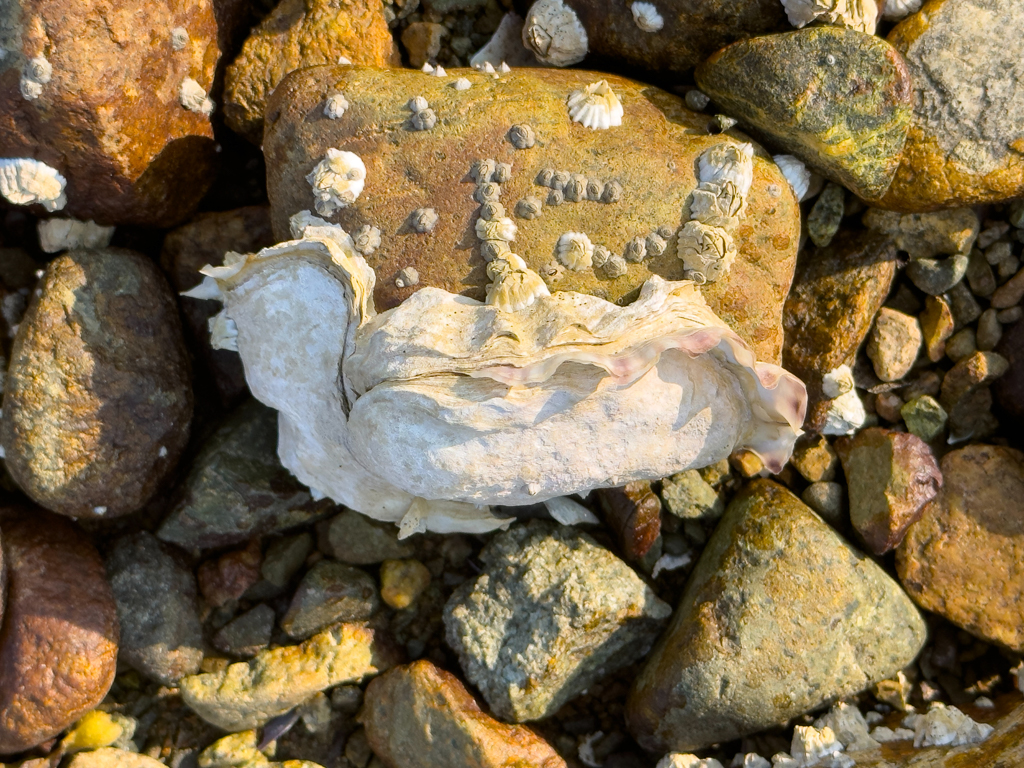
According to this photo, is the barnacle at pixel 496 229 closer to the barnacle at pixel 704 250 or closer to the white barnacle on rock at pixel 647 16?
the barnacle at pixel 704 250

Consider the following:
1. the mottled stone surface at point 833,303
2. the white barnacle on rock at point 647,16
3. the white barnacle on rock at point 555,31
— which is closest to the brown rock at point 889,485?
the mottled stone surface at point 833,303

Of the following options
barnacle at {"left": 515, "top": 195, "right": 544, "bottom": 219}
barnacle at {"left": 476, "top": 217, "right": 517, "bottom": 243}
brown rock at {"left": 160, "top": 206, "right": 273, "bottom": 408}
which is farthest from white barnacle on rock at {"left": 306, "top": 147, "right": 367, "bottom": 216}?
brown rock at {"left": 160, "top": 206, "right": 273, "bottom": 408}

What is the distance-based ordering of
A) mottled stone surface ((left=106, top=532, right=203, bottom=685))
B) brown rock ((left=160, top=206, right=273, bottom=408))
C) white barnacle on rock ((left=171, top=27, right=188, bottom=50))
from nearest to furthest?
white barnacle on rock ((left=171, top=27, right=188, bottom=50))
brown rock ((left=160, top=206, right=273, bottom=408))
mottled stone surface ((left=106, top=532, right=203, bottom=685))

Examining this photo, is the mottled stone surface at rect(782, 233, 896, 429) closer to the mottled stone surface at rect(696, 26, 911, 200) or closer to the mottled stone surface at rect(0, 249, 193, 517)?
the mottled stone surface at rect(696, 26, 911, 200)

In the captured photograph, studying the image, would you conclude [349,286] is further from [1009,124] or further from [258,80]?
[1009,124]

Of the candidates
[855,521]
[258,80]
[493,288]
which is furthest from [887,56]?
[258,80]

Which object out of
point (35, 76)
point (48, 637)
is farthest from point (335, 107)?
point (48, 637)
